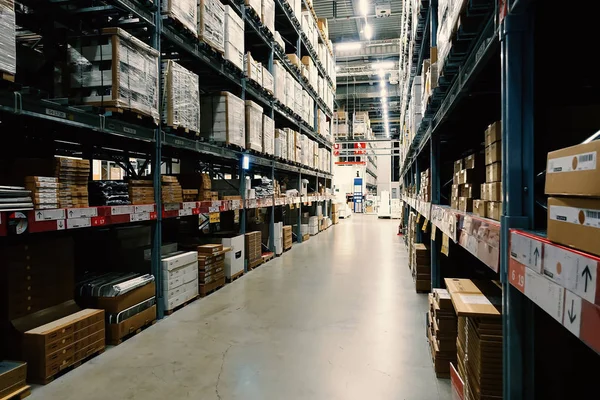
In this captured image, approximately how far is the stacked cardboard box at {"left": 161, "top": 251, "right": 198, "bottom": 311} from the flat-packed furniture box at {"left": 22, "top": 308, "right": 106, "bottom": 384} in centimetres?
109

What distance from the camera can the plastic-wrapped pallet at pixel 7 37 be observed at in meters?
2.64

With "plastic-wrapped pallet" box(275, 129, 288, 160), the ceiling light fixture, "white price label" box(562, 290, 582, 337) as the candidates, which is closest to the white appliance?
the ceiling light fixture

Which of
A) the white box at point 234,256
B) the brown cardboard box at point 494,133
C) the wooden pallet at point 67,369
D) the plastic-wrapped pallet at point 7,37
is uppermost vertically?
the plastic-wrapped pallet at point 7,37

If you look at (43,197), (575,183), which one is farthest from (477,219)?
(43,197)

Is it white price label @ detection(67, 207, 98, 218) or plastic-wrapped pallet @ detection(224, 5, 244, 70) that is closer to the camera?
white price label @ detection(67, 207, 98, 218)

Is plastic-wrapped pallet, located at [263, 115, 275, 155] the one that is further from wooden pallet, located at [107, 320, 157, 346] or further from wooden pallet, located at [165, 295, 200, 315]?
wooden pallet, located at [107, 320, 157, 346]

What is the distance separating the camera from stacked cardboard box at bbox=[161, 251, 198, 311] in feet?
14.9

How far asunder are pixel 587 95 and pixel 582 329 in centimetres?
170

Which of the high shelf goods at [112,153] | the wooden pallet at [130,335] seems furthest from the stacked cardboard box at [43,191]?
the wooden pallet at [130,335]

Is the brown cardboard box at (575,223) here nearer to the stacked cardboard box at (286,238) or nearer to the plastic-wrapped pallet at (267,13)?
the plastic-wrapped pallet at (267,13)

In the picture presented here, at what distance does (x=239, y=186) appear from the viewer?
24.1 feet

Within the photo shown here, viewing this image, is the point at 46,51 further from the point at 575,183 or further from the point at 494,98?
the point at 575,183

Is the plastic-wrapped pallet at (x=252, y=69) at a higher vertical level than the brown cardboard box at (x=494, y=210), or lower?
higher

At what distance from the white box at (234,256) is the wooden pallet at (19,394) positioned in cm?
362
